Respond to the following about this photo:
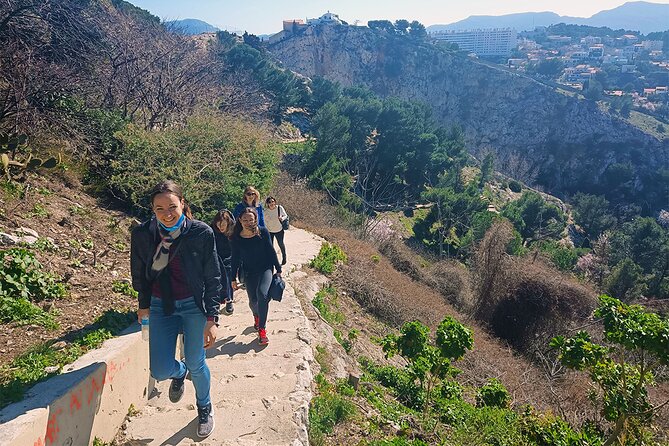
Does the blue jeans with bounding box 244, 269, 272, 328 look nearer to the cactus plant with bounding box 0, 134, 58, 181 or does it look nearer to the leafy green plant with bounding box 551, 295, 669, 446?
the leafy green plant with bounding box 551, 295, 669, 446

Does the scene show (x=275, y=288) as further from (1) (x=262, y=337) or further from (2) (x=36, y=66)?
(2) (x=36, y=66)

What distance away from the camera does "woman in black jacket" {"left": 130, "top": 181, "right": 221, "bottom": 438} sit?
9.90ft

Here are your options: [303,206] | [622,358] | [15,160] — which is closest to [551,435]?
[622,358]

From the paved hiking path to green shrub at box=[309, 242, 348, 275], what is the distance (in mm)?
4000

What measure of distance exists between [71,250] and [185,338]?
3.48 meters

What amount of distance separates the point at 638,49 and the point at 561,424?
150 metres

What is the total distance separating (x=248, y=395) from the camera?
13.6 ft

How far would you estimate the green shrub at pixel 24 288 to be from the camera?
13.2 feet

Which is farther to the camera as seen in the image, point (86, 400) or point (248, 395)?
point (248, 395)

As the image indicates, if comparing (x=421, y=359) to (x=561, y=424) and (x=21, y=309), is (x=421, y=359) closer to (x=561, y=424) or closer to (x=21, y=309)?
(x=561, y=424)

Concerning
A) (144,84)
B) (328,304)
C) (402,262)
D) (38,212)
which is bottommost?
(402,262)

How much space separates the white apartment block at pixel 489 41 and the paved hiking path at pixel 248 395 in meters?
136

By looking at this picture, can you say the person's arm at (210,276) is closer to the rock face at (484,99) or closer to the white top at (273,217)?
the white top at (273,217)

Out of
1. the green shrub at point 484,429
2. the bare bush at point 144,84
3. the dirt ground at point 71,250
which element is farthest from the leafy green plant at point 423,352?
the bare bush at point 144,84
